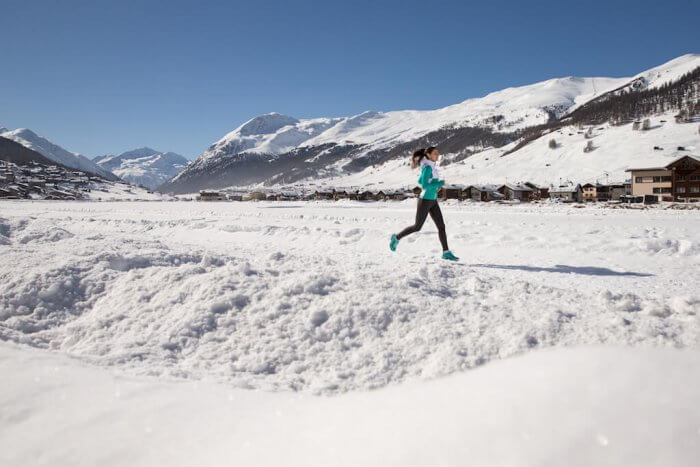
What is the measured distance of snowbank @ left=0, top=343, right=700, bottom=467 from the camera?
5.64 ft

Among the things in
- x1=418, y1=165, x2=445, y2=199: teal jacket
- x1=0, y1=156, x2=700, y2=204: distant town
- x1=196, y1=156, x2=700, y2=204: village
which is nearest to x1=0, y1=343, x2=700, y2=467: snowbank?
x1=418, y1=165, x2=445, y2=199: teal jacket

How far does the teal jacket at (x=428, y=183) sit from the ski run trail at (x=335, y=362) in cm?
204

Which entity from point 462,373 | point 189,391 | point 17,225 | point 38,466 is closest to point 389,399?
point 462,373

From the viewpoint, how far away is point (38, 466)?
1.89 m

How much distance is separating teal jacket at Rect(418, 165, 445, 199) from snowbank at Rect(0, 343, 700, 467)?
4.92m

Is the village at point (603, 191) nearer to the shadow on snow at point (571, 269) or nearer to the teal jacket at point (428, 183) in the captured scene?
the teal jacket at point (428, 183)

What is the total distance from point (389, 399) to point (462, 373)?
737mm

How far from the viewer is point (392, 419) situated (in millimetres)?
2133

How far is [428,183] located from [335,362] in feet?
15.9

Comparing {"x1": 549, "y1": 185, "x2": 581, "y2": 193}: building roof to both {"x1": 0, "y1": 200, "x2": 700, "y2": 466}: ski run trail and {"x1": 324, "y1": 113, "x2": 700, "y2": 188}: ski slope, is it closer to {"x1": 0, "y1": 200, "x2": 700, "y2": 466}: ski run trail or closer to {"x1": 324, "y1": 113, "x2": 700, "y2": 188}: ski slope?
{"x1": 324, "y1": 113, "x2": 700, "y2": 188}: ski slope

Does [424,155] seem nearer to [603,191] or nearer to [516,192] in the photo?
[516,192]

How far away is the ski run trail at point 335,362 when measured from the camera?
188 centimetres

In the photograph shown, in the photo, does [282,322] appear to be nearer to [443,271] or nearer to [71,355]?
[71,355]

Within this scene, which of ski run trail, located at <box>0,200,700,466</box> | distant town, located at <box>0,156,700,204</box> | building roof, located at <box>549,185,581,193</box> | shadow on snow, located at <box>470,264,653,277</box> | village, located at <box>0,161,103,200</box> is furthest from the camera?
village, located at <box>0,161,103,200</box>
